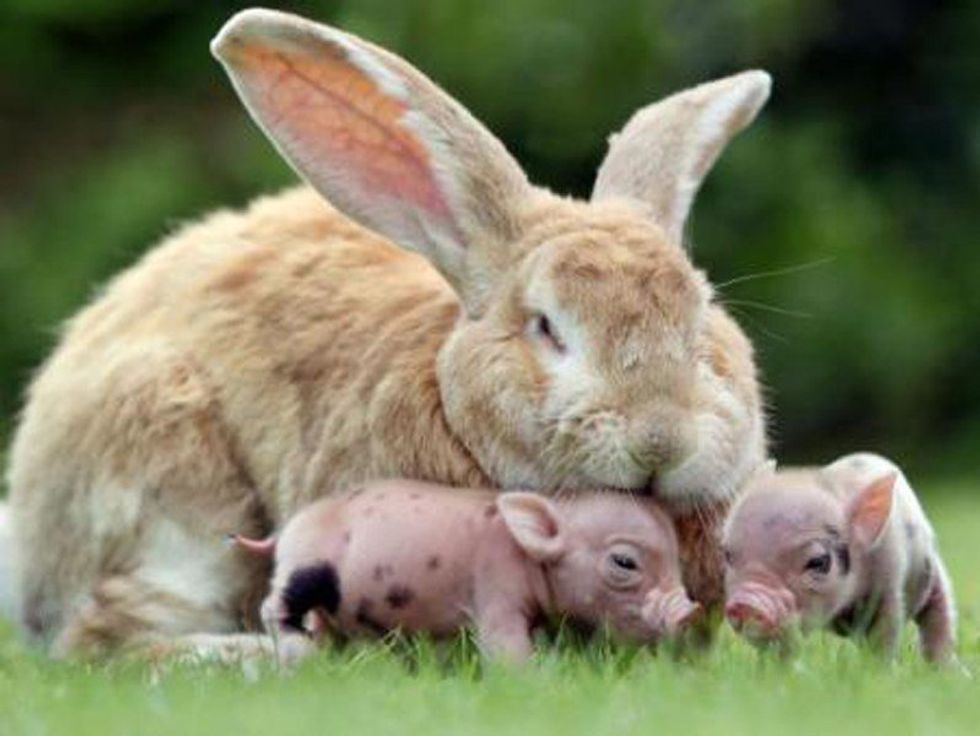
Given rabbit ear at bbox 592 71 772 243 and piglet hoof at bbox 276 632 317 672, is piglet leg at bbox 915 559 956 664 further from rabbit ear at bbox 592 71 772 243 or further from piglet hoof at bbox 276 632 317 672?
piglet hoof at bbox 276 632 317 672

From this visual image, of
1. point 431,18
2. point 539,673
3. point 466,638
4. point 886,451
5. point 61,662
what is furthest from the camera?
point 886,451

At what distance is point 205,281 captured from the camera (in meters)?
8.17

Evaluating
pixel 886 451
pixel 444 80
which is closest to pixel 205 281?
pixel 444 80

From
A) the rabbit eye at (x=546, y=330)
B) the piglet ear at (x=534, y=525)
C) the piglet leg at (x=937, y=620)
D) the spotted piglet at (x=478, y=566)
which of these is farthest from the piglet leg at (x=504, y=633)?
the piglet leg at (x=937, y=620)

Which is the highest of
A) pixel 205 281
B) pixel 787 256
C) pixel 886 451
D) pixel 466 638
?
pixel 205 281

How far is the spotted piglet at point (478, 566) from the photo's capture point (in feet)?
22.9

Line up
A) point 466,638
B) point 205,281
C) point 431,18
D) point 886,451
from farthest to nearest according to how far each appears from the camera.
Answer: point 886,451, point 431,18, point 205,281, point 466,638

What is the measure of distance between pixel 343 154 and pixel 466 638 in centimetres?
137

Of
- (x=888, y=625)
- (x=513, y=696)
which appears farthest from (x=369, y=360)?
(x=513, y=696)

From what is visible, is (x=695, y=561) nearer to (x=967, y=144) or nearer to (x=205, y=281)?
(x=205, y=281)

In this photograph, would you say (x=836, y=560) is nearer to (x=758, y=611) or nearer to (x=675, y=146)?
(x=758, y=611)

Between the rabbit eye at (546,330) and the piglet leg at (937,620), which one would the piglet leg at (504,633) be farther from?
the piglet leg at (937,620)

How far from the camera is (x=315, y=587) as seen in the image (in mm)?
7180

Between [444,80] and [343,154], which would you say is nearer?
[343,154]
